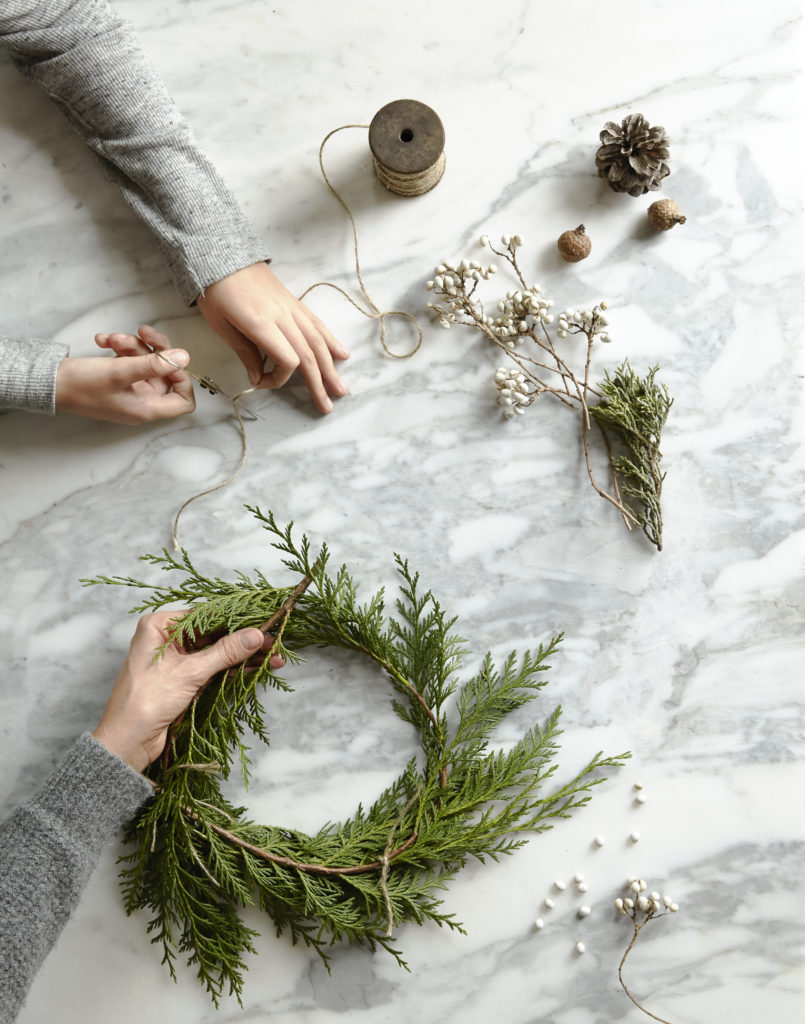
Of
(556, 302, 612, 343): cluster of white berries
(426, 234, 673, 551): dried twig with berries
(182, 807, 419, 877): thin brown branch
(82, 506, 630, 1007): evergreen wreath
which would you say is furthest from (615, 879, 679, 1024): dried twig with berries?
(556, 302, 612, 343): cluster of white berries

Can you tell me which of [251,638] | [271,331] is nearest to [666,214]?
[271,331]

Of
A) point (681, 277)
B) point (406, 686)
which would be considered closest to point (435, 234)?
point (681, 277)

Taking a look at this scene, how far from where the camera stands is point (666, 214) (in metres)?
1.14

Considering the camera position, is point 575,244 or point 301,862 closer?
point 301,862

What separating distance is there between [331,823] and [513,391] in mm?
695

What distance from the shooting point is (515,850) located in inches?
43.3

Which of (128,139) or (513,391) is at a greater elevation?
(128,139)

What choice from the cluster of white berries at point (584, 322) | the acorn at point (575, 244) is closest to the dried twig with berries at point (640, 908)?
the cluster of white berries at point (584, 322)

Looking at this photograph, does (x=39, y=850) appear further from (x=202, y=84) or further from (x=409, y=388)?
(x=202, y=84)

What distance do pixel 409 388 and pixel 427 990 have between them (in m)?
0.89

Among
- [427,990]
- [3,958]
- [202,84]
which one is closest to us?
[3,958]

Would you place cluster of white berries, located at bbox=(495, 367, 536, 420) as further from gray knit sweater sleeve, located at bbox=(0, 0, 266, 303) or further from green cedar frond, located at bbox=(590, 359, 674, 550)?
gray knit sweater sleeve, located at bbox=(0, 0, 266, 303)

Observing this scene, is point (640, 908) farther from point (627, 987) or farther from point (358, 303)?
point (358, 303)

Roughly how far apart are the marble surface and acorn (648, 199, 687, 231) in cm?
Result: 3
